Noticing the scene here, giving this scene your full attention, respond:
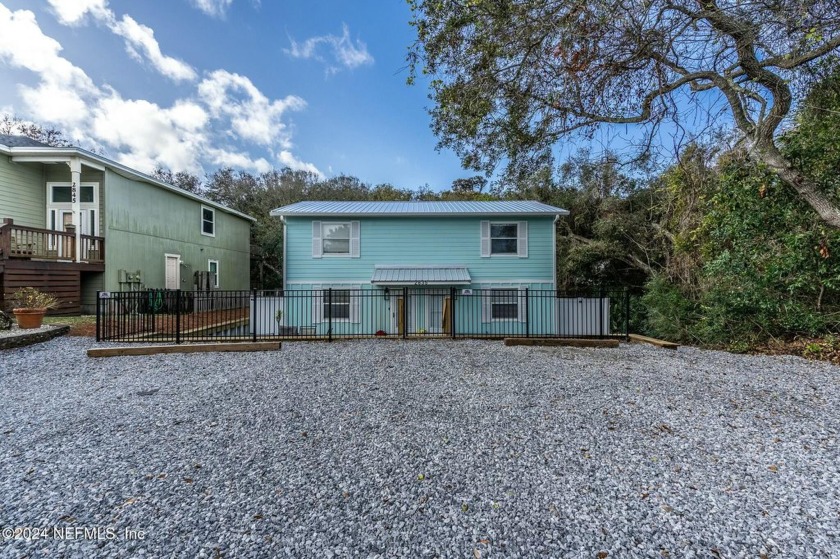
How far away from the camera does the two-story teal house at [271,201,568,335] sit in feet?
37.2

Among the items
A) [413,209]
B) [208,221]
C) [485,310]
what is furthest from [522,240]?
[208,221]

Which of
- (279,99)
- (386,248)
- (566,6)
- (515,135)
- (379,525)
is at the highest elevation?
(279,99)

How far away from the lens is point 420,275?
11.0 m

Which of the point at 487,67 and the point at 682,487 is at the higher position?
the point at 487,67

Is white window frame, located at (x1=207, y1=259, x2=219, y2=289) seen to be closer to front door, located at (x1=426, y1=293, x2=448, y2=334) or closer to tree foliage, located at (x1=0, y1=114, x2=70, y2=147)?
front door, located at (x1=426, y1=293, x2=448, y2=334)

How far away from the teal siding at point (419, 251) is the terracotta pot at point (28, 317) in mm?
5821

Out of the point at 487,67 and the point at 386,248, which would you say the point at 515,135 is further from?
the point at 386,248

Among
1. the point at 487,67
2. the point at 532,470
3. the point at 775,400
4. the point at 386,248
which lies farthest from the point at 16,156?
the point at 775,400

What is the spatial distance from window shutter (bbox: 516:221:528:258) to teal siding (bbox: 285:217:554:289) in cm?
13

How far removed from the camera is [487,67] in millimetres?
5891

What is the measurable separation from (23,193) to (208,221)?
613 cm

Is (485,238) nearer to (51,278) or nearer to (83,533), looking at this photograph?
(83,533)

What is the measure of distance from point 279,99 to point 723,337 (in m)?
19.2

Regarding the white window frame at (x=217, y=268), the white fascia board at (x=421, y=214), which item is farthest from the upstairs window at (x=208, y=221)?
the white fascia board at (x=421, y=214)
